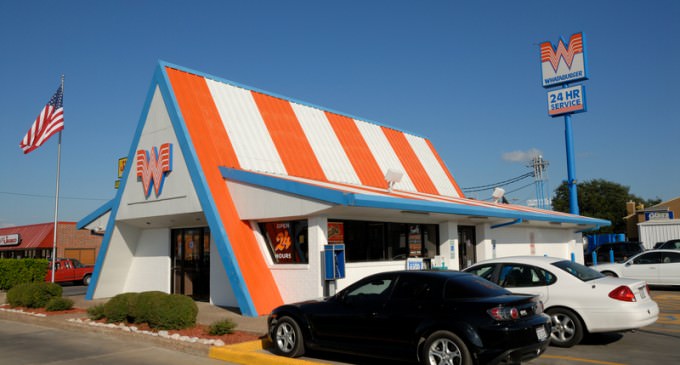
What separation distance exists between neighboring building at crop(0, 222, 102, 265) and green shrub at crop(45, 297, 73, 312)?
88.6ft

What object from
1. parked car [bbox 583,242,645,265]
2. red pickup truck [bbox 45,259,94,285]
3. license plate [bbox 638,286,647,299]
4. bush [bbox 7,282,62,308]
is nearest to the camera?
license plate [bbox 638,286,647,299]

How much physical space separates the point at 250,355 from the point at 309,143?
1184 cm

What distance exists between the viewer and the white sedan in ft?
29.1

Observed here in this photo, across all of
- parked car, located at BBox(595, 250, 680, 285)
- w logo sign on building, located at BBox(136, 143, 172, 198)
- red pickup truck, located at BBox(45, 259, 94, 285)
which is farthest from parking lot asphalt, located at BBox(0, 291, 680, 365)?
red pickup truck, located at BBox(45, 259, 94, 285)

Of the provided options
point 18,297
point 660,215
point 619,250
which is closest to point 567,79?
point 619,250

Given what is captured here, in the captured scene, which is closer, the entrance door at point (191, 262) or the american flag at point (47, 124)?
the entrance door at point (191, 262)

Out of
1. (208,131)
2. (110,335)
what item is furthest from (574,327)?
(208,131)

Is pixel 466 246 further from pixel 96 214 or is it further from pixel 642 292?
pixel 96 214

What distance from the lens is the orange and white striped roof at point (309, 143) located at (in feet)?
57.0

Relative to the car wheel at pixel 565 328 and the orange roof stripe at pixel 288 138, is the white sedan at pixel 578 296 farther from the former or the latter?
the orange roof stripe at pixel 288 138

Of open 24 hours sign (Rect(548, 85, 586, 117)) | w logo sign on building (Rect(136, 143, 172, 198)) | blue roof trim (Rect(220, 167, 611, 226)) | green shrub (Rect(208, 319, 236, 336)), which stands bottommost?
green shrub (Rect(208, 319, 236, 336))

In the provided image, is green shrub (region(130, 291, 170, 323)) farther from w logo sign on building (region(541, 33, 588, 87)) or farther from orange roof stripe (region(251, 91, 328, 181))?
w logo sign on building (region(541, 33, 588, 87))

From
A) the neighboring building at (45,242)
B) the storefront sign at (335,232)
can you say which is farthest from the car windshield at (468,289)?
the neighboring building at (45,242)

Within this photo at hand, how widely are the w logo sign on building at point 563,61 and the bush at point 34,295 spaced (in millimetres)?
29047
